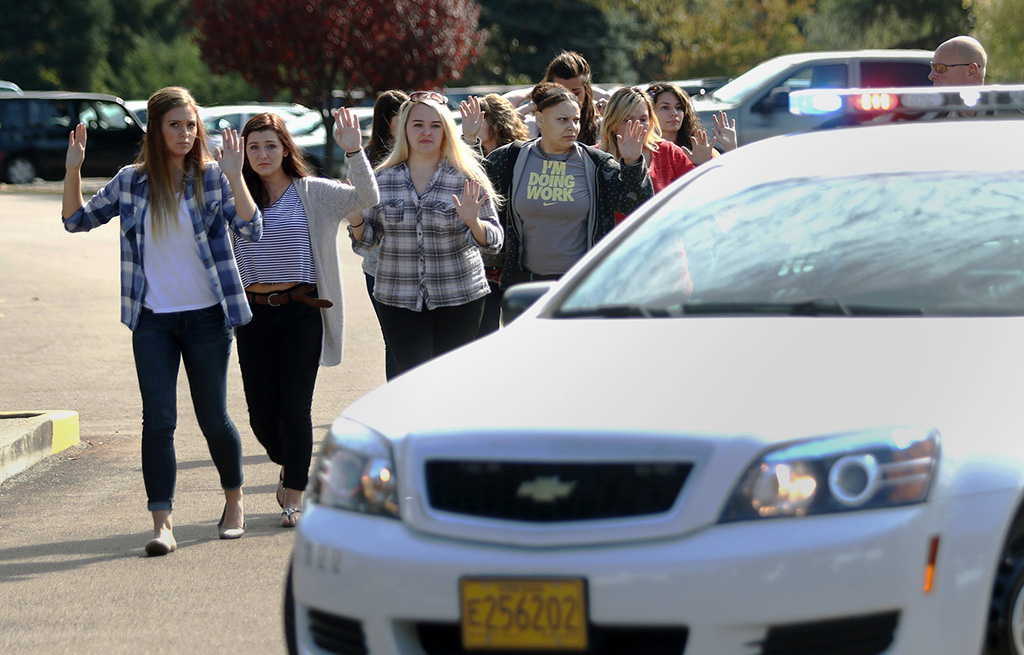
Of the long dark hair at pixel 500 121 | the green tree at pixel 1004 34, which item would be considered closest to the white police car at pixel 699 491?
the long dark hair at pixel 500 121

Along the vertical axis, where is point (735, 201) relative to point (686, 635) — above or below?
above

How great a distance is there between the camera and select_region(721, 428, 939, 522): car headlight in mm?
3029

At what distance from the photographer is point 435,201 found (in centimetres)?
679

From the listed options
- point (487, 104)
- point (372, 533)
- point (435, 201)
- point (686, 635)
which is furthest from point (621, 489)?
point (487, 104)

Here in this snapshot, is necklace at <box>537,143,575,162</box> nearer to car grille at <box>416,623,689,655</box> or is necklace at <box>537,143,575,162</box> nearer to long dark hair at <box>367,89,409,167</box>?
long dark hair at <box>367,89,409,167</box>

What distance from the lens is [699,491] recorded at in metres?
3.03

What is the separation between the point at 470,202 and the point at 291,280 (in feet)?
2.75

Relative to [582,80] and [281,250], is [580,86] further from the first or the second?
[281,250]

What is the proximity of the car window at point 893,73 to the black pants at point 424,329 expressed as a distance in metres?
13.5

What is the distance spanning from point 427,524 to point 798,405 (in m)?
0.83

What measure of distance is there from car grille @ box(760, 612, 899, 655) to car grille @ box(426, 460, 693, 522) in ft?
1.12

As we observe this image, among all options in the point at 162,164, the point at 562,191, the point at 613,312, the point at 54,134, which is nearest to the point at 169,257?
the point at 162,164

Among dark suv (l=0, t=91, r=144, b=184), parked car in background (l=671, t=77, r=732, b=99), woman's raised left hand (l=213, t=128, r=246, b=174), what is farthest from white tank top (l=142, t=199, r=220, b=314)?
dark suv (l=0, t=91, r=144, b=184)

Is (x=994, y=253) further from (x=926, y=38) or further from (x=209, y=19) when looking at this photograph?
(x=926, y=38)
